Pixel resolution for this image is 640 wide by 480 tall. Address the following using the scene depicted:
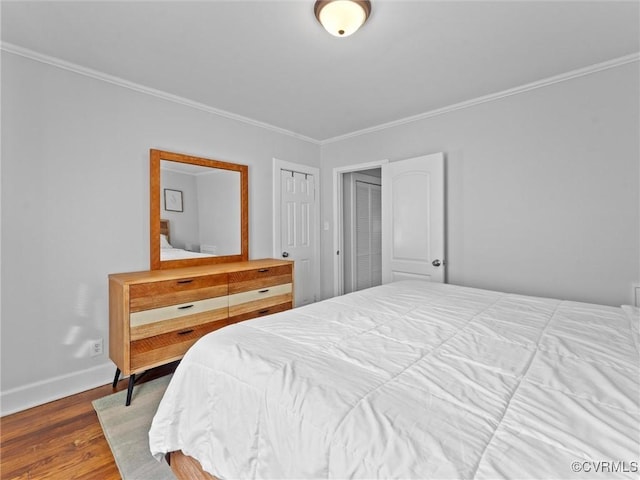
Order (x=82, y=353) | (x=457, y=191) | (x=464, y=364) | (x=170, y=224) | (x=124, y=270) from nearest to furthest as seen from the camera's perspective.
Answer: (x=464, y=364) < (x=82, y=353) < (x=124, y=270) < (x=170, y=224) < (x=457, y=191)

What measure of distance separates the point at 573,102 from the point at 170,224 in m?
3.55

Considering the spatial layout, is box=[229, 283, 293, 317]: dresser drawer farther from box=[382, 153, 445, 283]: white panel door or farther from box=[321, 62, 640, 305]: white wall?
box=[321, 62, 640, 305]: white wall

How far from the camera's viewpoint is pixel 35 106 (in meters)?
2.17

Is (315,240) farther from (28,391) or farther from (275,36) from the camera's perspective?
(28,391)

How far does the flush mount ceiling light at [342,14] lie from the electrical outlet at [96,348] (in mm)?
2775

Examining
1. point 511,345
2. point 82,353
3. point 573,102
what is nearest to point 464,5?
point 573,102

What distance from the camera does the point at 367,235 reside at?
496 cm

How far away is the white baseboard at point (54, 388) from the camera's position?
6.82 feet

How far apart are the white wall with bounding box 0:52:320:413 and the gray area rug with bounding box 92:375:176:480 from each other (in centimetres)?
42

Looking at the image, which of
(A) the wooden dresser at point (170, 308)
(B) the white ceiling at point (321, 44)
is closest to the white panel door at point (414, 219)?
(B) the white ceiling at point (321, 44)

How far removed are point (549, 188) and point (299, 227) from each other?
8.67ft

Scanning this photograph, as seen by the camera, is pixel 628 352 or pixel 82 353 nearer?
pixel 628 352

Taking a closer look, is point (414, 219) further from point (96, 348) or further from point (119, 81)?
point (96, 348)

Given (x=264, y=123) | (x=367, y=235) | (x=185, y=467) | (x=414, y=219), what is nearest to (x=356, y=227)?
(x=367, y=235)
